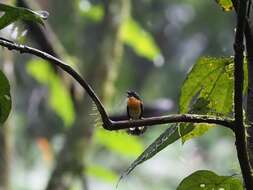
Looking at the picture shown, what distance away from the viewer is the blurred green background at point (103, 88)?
Result: 200 centimetres

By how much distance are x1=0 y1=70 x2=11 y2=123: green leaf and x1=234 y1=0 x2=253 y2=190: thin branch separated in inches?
7.5

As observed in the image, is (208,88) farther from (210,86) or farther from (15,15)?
(15,15)

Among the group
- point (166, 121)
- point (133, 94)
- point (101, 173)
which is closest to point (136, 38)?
point (101, 173)

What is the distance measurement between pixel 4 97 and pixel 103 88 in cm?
159

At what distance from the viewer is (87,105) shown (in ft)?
6.68

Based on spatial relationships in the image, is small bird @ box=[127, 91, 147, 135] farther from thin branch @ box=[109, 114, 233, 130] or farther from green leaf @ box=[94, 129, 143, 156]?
green leaf @ box=[94, 129, 143, 156]

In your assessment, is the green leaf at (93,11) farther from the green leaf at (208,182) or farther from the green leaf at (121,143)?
the green leaf at (208,182)

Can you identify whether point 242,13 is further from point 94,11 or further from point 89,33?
point 89,33

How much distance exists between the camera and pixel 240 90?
47 cm

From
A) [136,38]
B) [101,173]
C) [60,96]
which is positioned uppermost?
[136,38]

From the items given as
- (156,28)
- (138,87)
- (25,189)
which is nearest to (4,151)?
(25,189)

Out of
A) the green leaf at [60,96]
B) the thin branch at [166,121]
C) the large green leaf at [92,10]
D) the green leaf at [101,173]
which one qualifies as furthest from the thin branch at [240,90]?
the large green leaf at [92,10]

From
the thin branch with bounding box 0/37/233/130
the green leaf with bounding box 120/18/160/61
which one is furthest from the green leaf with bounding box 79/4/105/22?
the thin branch with bounding box 0/37/233/130

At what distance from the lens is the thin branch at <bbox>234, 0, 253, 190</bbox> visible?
45 cm
